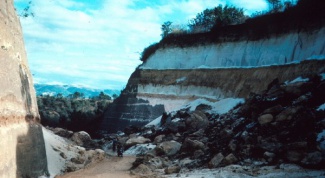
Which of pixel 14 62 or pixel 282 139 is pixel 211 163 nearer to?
pixel 282 139

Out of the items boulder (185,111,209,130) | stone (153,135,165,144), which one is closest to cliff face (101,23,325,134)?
boulder (185,111,209,130)

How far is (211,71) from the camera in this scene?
104 feet

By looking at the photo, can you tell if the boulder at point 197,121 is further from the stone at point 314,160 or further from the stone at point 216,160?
the stone at point 314,160

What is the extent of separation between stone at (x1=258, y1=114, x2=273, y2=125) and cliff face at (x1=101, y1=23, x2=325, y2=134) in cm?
559

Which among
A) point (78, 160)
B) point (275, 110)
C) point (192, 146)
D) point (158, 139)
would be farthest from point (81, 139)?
point (275, 110)

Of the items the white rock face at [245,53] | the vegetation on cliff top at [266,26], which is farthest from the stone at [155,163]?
the vegetation on cliff top at [266,26]

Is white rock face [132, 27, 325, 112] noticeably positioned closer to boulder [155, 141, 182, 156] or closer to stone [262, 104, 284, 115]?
stone [262, 104, 284, 115]

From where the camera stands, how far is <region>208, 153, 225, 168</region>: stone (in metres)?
14.0

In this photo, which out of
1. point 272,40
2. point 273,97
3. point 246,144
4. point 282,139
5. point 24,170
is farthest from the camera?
point 272,40

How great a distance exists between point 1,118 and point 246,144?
969 centimetres

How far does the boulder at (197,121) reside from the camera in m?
22.8

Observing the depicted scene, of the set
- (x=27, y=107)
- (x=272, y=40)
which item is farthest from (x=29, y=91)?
(x=272, y=40)

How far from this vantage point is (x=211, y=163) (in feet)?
46.6

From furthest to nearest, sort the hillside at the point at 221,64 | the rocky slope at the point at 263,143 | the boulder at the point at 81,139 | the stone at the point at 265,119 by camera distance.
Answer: the boulder at the point at 81,139 < the hillside at the point at 221,64 < the stone at the point at 265,119 < the rocky slope at the point at 263,143
